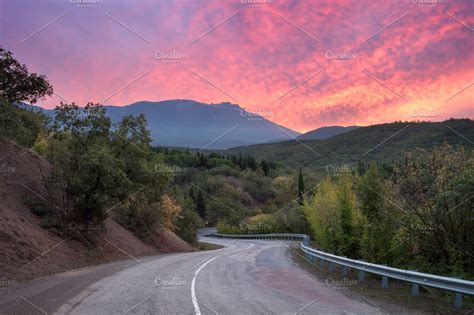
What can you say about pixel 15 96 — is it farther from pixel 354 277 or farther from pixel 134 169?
pixel 354 277

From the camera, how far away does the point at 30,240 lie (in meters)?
19.6

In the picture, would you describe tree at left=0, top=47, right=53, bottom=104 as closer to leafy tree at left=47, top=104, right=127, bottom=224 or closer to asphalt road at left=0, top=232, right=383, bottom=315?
leafy tree at left=47, top=104, right=127, bottom=224

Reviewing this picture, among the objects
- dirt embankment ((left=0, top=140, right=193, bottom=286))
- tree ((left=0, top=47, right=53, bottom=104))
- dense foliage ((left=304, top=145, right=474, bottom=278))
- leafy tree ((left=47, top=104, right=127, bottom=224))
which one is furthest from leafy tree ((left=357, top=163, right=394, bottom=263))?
tree ((left=0, top=47, right=53, bottom=104))

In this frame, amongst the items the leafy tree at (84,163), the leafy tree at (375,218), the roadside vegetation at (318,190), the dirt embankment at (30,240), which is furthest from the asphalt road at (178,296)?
the leafy tree at (84,163)

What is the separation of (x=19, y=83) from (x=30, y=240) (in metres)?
15.5

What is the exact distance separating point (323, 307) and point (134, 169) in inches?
811

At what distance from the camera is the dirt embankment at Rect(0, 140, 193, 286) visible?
17203mm

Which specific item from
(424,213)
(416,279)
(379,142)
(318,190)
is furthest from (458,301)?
(379,142)

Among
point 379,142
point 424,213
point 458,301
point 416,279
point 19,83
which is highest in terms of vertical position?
point 379,142

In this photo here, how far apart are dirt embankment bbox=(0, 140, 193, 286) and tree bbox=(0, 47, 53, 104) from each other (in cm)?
386

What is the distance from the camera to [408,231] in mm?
15078

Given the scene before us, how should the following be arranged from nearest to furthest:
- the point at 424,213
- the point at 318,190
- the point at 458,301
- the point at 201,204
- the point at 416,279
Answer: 1. the point at 458,301
2. the point at 416,279
3. the point at 424,213
4. the point at 318,190
5. the point at 201,204

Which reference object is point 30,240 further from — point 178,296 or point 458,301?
point 458,301

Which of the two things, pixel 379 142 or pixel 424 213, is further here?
pixel 379 142
